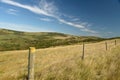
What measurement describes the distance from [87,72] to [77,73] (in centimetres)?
45

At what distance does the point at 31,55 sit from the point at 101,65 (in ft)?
15.4

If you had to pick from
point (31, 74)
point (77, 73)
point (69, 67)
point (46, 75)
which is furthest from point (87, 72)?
point (31, 74)

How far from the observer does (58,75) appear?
7.53m

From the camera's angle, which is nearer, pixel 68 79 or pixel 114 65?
pixel 68 79

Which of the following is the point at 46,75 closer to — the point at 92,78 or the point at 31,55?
the point at 92,78

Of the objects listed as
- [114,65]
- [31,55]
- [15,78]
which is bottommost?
[15,78]

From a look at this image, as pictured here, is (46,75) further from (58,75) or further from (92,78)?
(92,78)

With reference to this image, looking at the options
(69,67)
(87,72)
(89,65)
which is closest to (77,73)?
(87,72)

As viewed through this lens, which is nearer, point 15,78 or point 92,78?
point 92,78

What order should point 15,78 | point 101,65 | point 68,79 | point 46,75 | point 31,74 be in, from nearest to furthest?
→ 1. point 31,74
2. point 68,79
3. point 46,75
4. point 15,78
5. point 101,65

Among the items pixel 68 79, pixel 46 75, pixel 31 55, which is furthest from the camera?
pixel 46 75

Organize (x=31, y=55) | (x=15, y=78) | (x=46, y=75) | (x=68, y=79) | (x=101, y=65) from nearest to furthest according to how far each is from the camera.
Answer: (x=31, y=55)
(x=68, y=79)
(x=46, y=75)
(x=15, y=78)
(x=101, y=65)

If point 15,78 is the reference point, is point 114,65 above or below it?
above

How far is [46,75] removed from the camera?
25.3 ft
